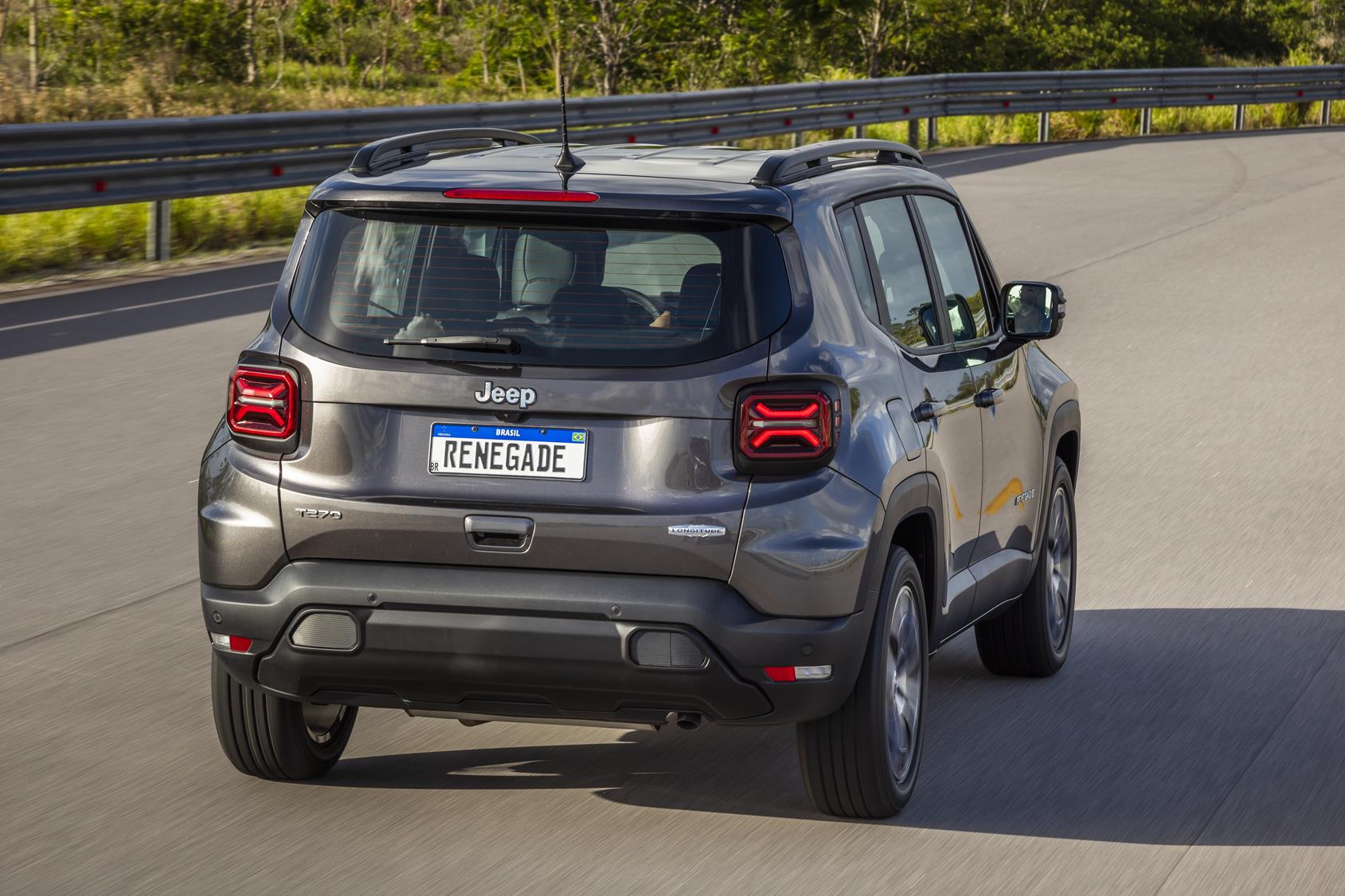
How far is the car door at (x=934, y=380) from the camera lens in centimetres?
523

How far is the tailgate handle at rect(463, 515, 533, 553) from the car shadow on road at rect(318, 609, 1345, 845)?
3.05 feet

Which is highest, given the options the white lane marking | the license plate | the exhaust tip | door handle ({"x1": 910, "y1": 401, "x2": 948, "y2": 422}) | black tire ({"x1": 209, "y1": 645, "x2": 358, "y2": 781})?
the license plate

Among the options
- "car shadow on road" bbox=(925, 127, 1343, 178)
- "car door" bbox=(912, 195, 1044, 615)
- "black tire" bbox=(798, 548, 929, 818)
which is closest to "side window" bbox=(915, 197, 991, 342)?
"car door" bbox=(912, 195, 1044, 615)

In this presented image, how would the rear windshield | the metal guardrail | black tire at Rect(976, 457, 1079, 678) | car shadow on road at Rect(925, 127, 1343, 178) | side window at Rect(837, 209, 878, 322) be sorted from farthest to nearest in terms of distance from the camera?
car shadow on road at Rect(925, 127, 1343, 178)
the metal guardrail
black tire at Rect(976, 457, 1079, 678)
side window at Rect(837, 209, 878, 322)
the rear windshield

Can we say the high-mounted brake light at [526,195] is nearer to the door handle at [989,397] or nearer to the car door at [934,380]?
the car door at [934,380]

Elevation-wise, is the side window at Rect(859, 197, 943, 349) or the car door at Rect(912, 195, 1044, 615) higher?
the side window at Rect(859, 197, 943, 349)

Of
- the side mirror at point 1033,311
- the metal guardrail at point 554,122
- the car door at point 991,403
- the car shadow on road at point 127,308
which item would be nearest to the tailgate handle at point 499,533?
the car door at point 991,403

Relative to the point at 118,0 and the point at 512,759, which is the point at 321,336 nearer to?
the point at 512,759

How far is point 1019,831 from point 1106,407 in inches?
271

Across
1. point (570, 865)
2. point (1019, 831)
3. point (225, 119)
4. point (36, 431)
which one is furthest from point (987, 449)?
point (225, 119)

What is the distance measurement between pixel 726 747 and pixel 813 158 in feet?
5.41

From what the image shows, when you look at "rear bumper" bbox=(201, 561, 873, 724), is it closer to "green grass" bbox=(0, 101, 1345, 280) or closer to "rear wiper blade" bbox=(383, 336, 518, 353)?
"rear wiper blade" bbox=(383, 336, 518, 353)

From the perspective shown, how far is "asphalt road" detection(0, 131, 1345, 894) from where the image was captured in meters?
4.66

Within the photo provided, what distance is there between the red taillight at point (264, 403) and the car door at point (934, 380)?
1511mm
